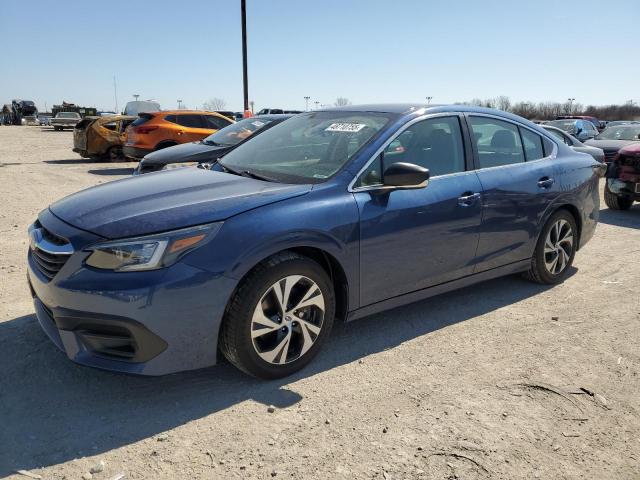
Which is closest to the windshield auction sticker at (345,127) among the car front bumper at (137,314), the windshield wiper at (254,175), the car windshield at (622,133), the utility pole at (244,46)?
the windshield wiper at (254,175)

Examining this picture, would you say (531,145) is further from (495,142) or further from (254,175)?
(254,175)

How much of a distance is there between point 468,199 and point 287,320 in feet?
5.57

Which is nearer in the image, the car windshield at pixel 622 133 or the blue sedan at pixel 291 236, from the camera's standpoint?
the blue sedan at pixel 291 236

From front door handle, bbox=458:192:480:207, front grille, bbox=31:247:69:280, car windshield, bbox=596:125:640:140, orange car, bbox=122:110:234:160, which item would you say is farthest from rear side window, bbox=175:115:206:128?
front grille, bbox=31:247:69:280

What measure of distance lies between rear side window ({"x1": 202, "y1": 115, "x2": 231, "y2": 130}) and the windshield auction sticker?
10982 mm

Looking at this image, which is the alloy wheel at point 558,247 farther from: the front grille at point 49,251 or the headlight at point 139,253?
the front grille at point 49,251

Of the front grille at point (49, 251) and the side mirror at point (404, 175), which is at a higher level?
the side mirror at point (404, 175)

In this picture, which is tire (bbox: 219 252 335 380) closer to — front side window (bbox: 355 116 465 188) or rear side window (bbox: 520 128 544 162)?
front side window (bbox: 355 116 465 188)

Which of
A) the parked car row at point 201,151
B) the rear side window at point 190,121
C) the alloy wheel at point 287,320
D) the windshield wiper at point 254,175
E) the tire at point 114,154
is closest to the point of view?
the alloy wheel at point 287,320

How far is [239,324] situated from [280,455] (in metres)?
0.71

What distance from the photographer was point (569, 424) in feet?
9.00

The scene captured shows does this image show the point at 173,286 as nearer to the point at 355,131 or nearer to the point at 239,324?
the point at 239,324

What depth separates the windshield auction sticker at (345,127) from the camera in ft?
12.4

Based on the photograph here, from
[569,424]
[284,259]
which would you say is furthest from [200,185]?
[569,424]
